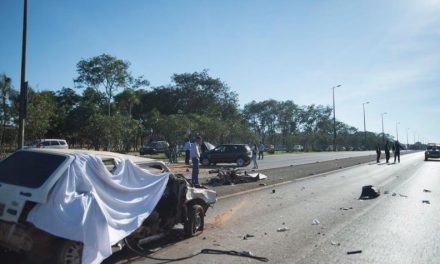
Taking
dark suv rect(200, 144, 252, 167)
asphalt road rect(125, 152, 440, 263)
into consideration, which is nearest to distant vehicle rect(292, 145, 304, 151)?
dark suv rect(200, 144, 252, 167)

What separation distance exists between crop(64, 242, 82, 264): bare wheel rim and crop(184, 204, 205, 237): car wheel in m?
2.74

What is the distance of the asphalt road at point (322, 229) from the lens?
7047mm

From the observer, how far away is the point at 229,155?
110ft

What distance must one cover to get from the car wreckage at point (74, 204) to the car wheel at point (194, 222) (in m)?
0.81

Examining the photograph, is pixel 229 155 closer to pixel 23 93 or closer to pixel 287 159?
pixel 287 159

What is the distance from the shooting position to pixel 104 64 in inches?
2643

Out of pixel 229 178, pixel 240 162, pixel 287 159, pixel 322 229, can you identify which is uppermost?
pixel 287 159

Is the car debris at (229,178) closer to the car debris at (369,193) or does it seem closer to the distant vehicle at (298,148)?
the car debris at (369,193)

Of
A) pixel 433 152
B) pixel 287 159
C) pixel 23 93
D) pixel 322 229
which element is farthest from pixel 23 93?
pixel 433 152

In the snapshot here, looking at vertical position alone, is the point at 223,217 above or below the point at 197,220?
below

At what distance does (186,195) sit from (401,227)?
4.73m

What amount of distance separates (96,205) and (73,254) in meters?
0.65

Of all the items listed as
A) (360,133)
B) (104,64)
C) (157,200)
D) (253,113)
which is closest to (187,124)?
(104,64)

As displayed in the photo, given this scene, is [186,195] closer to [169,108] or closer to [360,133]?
[169,108]
